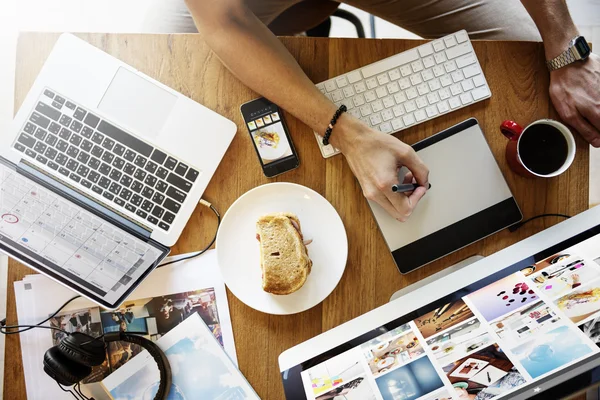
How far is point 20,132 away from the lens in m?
0.90

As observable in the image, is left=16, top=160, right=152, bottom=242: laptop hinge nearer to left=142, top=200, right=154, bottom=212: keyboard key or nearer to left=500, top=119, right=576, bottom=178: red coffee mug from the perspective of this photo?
left=142, top=200, right=154, bottom=212: keyboard key

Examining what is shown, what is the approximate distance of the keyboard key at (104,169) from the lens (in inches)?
35.7

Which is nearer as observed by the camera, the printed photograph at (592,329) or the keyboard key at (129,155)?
the printed photograph at (592,329)

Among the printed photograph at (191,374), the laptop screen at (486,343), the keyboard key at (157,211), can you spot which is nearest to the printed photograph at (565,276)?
the laptop screen at (486,343)

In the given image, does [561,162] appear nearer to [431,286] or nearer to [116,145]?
[431,286]

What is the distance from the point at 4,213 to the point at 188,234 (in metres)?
0.35

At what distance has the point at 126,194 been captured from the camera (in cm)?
91

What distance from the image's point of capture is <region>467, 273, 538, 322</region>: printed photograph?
2.20 feet

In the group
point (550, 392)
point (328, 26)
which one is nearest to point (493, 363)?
point (550, 392)

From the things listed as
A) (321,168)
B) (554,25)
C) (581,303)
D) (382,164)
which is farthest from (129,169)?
(554,25)

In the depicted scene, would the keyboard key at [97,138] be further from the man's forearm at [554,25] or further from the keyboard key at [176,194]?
the man's forearm at [554,25]

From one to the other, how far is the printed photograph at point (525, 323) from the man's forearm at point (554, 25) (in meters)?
0.58

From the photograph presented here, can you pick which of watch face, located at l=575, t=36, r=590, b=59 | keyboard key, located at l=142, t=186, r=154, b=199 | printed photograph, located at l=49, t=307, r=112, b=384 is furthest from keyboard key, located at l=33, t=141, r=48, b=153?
watch face, located at l=575, t=36, r=590, b=59

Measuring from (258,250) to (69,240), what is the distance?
0.37 metres
